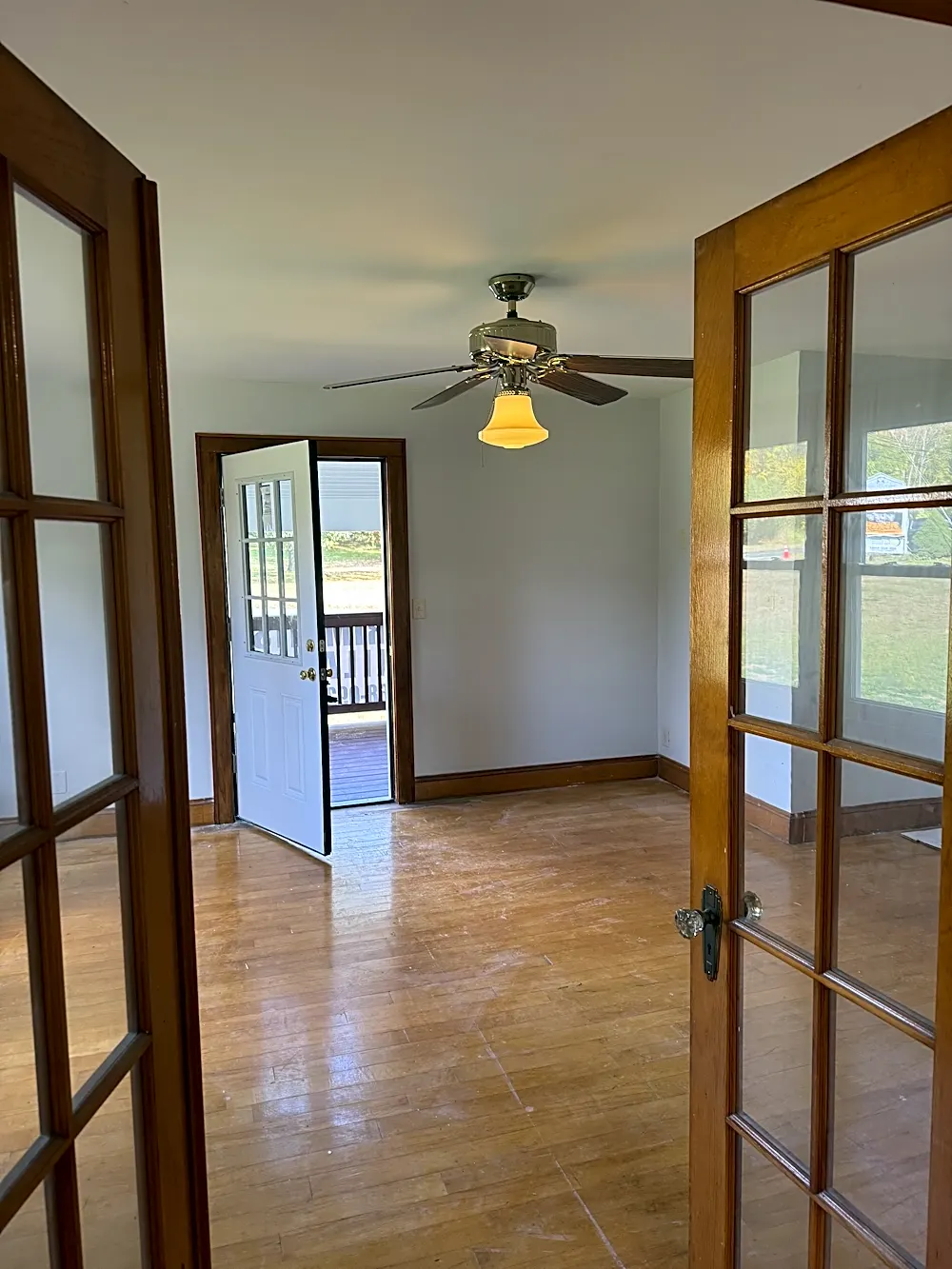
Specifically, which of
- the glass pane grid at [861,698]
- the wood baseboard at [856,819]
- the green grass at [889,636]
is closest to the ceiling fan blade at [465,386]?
the glass pane grid at [861,698]

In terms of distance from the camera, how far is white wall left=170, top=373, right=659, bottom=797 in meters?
4.95

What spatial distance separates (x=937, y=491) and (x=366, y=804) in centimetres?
451

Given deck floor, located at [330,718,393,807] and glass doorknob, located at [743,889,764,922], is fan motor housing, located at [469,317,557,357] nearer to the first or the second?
glass doorknob, located at [743,889,764,922]

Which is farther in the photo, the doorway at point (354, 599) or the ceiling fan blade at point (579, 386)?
the doorway at point (354, 599)

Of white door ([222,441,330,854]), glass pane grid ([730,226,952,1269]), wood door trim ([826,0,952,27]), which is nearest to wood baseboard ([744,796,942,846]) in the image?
glass pane grid ([730,226,952,1269])

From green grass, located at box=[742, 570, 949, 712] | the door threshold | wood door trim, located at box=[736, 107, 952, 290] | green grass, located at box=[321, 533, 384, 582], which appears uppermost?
wood door trim, located at box=[736, 107, 952, 290]

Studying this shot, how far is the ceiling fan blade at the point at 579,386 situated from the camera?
303 centimetres

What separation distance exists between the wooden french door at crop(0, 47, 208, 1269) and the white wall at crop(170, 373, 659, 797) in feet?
12.0

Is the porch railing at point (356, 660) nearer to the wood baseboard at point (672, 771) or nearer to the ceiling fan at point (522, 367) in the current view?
the wood baseboard at point (672, 771)

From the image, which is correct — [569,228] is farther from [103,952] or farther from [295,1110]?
[295,1110]

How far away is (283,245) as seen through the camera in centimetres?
256

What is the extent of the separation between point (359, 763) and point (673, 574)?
2.61 metres

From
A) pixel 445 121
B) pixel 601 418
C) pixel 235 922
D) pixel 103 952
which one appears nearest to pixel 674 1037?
pixel 235 922

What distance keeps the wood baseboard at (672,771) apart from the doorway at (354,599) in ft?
8.41
